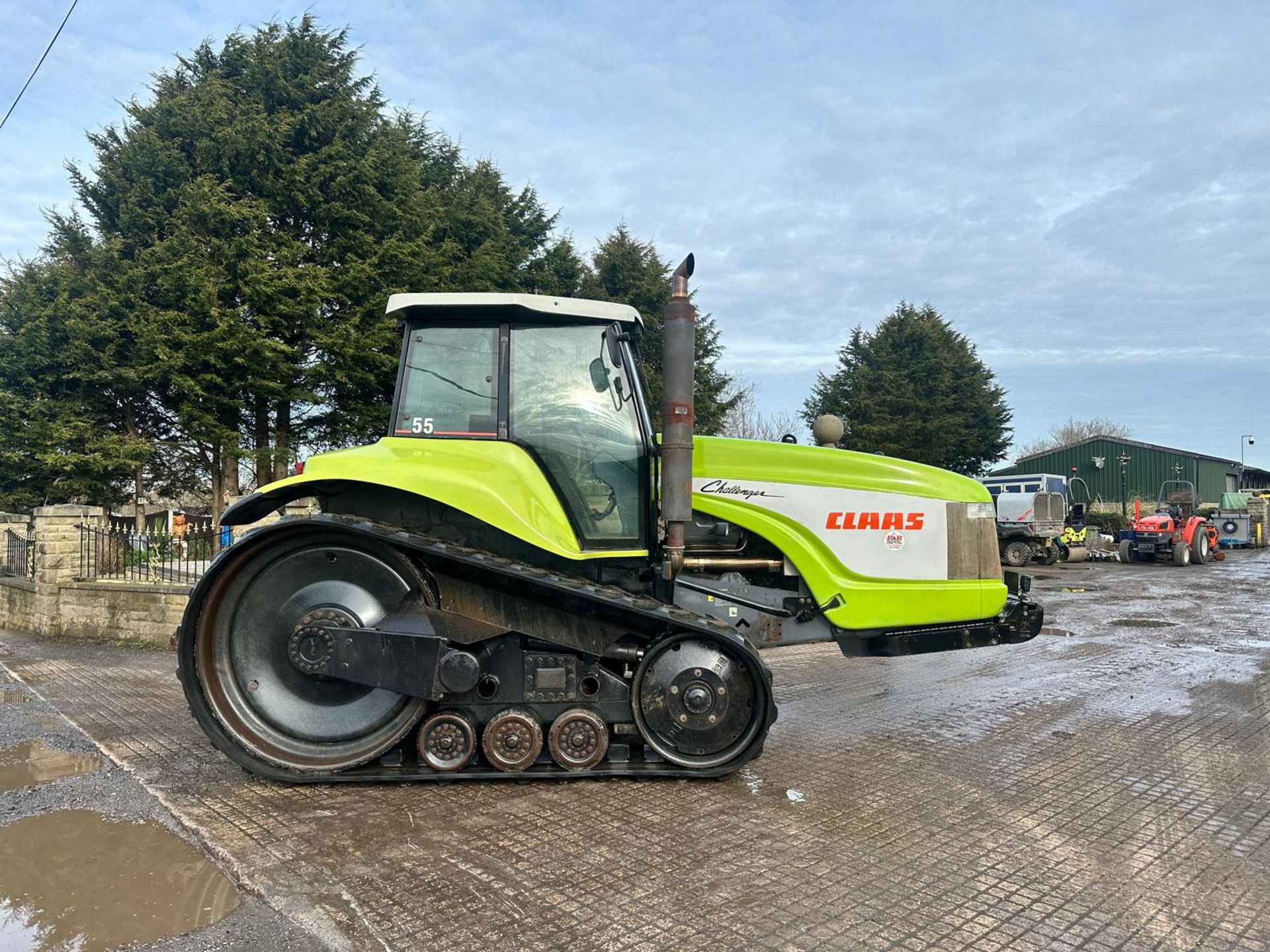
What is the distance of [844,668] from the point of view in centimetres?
782

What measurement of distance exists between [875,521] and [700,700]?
169cm

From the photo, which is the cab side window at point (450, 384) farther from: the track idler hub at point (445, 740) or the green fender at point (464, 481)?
the track idler hub at point (445, 740)

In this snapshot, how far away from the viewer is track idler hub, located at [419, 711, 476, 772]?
4.37 meters

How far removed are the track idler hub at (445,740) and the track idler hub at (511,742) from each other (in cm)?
10

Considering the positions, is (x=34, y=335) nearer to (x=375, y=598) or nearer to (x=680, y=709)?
(x=375, y=598)

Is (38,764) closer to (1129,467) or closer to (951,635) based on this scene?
(951,635)

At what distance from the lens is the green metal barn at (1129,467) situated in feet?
129

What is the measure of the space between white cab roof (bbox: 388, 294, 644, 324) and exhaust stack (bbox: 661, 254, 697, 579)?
0.33 metres

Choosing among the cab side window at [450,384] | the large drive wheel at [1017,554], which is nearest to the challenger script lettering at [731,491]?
the cab side window at [450,384]

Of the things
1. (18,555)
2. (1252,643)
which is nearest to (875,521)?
(1252,643)

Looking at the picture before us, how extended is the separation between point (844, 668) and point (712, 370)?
18.6 metres

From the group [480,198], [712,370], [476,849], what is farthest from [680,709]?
[712,370]

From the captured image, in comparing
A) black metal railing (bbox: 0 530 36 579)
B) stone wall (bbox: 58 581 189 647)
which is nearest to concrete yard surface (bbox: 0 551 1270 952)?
stone wall (bbox: 58 581 189 647)

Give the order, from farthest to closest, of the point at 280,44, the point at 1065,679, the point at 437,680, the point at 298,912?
the point at 280,44 → the point at 1065,679 → the point at 437,680 → the point at 298,912
